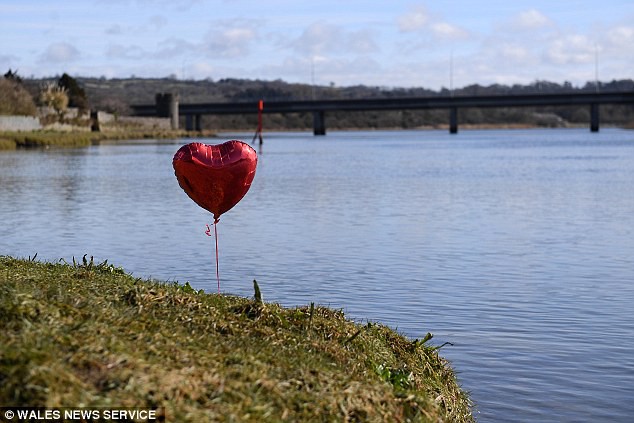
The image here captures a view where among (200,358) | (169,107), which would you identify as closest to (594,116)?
(169,107)

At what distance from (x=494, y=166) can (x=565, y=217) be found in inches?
1377

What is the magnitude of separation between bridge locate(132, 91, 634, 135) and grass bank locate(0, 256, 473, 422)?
15654 cm

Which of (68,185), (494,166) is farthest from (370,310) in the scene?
(494,166)

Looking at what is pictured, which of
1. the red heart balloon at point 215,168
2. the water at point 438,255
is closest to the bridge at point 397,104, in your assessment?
the water at point 438,255

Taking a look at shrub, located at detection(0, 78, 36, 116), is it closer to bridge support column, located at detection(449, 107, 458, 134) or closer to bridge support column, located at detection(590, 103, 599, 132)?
bridge support column, located at detection(449, 107, 458, 134)

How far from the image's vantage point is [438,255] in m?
22.7

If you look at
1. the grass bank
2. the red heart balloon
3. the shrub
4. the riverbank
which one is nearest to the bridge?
the riverbank

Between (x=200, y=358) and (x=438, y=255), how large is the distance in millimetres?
15194

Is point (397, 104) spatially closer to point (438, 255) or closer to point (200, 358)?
point (438, 255)

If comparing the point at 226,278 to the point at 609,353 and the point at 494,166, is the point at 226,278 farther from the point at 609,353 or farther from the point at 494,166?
the point at 494,166

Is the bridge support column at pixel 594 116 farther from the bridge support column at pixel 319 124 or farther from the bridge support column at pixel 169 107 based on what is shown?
the bridge support column at pixel 169 107

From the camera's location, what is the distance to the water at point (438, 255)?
12.9 m

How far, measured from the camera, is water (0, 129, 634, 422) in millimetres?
12898

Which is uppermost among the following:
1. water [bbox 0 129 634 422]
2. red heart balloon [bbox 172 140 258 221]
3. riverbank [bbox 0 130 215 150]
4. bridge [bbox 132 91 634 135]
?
bridge [bbox 132 91 634 135]
